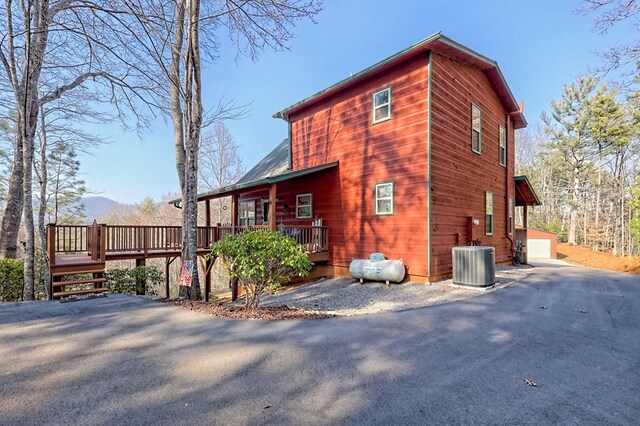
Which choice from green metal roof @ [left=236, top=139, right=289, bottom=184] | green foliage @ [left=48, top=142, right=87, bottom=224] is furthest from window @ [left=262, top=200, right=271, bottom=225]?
green foliage @ [left=48, top=142, right=87, bottom=224]

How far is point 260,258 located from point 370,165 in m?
5.18

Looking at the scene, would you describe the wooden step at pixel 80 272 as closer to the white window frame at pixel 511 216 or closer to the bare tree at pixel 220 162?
the white window frame at pixel 511 216

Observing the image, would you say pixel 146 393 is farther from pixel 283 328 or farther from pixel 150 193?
pixel 150 193

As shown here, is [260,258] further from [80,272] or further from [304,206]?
[304,206]

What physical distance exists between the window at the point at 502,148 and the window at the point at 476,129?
7.58 ft

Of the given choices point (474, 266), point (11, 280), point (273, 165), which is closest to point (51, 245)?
point (11, 280)

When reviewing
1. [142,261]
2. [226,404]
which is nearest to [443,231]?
[226,404]

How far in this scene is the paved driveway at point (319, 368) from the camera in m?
2.36

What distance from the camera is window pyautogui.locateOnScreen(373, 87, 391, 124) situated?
9.16 meters

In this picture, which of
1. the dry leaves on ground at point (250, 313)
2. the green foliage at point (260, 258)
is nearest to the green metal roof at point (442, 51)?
the green foliage at point (260, 258)

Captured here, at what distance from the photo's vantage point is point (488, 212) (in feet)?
36.8

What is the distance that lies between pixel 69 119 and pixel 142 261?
31.6ft

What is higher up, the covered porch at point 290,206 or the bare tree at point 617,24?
the bare tree at point 617,24

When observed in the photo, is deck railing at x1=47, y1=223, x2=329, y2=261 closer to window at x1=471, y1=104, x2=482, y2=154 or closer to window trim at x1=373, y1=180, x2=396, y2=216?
window trim at x1=373, y1=180, x2=396, y2=216
